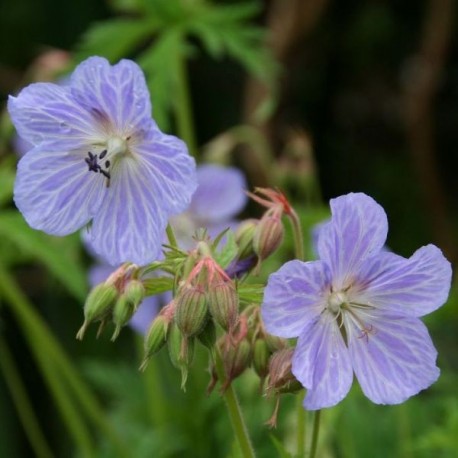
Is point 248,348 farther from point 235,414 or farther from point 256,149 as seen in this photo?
point 256,149

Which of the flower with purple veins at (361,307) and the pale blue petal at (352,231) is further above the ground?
the pale blue petal at (352,231)

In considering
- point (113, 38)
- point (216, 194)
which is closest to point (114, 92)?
point (113, 38)

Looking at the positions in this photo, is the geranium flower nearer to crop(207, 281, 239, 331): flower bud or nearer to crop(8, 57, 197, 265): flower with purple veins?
crop(8, 57, 197, 265): flower with purple veins

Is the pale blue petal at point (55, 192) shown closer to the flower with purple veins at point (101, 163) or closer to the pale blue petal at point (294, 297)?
the flower with purple veins at point (101, 163)

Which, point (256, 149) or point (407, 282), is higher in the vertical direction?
point (407, 282)

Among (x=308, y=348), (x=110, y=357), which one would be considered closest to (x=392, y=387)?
(x=308, y=348)

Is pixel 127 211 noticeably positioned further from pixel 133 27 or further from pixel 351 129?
pixel 351 129

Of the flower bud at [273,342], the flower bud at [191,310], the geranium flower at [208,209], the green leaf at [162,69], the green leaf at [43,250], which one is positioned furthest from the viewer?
the geranium flower at [208,209]

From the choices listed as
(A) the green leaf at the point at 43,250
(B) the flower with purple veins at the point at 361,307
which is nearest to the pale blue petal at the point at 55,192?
(B) the flower with purple veins at the point at 361,307
